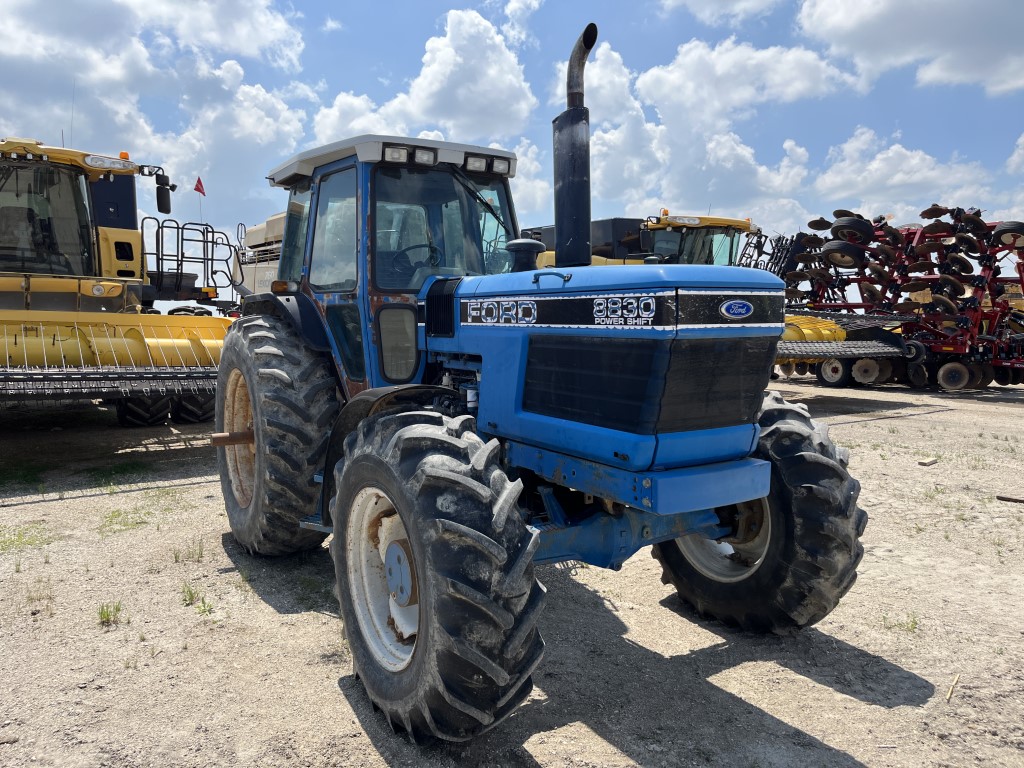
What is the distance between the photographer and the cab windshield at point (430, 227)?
13.6 ft

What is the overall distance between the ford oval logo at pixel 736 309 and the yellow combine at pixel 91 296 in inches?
227

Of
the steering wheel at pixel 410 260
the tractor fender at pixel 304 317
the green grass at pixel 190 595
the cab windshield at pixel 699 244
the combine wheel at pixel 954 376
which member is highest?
the cab windshield at pixel 699 244

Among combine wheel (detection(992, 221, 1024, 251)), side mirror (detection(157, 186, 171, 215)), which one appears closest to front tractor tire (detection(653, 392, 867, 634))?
side mirror (detection(157, 186, 171, 215))

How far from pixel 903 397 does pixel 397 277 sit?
506 inches

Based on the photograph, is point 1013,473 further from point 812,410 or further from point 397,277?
point 397,277

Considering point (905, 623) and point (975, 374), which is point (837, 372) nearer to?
point (975, 374)

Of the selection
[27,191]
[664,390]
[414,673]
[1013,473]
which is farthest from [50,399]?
[1013,473]

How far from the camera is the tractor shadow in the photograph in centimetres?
276

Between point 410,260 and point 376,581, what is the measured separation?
180cm

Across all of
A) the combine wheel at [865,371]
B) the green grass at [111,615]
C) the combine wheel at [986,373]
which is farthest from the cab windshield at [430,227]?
the combine wheel at [986,373]

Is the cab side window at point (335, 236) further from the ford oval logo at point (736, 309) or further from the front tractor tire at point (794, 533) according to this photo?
the front tractor tire at point (794, 533)

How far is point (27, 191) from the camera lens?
816cm

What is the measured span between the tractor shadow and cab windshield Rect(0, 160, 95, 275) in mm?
7161

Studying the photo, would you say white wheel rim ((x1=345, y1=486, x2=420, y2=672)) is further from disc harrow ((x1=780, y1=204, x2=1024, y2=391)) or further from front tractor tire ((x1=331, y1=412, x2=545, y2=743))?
disc harrow ((x1=780, y1=204, x2=1024, y2=391))
